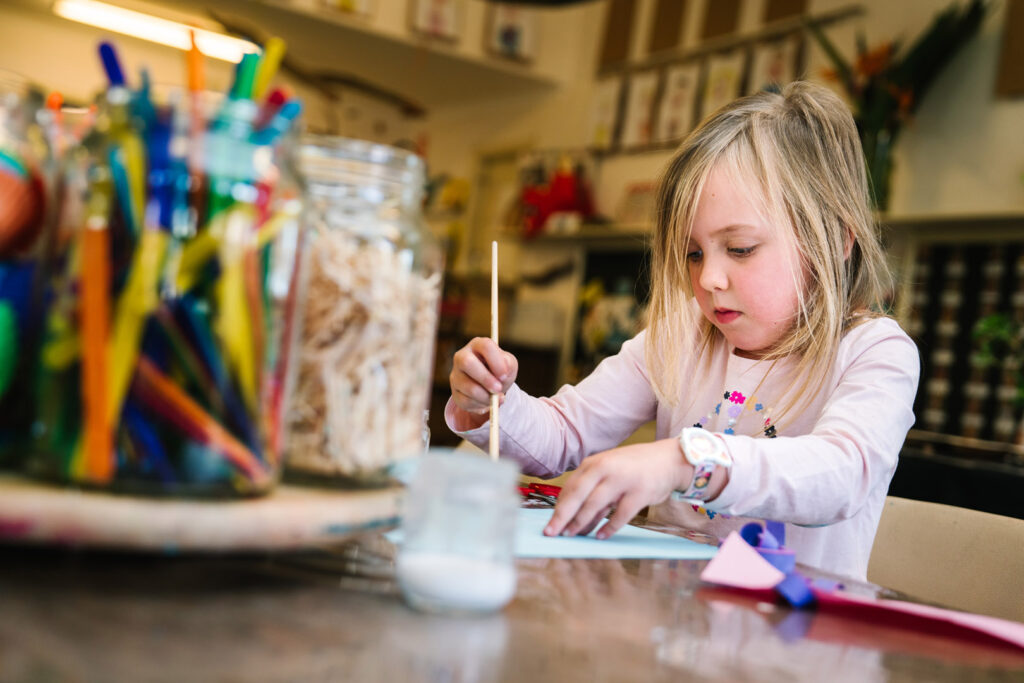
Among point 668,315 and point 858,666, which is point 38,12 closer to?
point 668,315

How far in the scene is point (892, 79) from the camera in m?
3.37

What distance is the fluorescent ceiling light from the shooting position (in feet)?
16.4

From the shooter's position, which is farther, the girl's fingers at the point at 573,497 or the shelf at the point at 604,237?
the shelf at the point at 604,237

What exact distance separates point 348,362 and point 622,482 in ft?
0.87

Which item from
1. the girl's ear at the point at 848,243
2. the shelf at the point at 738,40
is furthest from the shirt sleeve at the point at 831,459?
the shelf at the point at 738,40

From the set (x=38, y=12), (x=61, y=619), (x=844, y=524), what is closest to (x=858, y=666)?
(x=61, y=619)

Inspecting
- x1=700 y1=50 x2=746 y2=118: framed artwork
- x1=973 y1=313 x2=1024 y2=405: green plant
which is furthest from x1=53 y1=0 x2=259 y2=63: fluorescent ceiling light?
x1=973 y1=313 x2=1024 y2=405: green plant

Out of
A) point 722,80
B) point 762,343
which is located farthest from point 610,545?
point 722,80

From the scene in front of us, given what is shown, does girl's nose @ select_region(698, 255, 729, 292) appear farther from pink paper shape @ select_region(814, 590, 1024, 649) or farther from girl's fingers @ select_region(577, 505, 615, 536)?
pink paper shape @ select_region(814, 590, 1024, 649)

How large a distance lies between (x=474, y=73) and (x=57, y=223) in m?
5.21

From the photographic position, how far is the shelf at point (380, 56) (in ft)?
15.8

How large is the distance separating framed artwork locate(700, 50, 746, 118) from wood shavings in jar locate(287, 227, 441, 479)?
4.12 m

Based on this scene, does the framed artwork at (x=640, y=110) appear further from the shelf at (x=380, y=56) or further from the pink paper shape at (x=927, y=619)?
the pink paper shape at (x=927, y=619)

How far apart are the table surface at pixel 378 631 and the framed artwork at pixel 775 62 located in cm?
380
